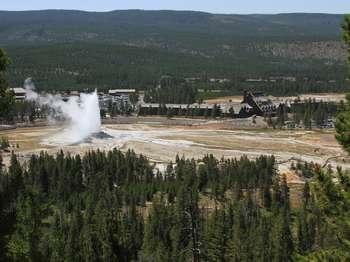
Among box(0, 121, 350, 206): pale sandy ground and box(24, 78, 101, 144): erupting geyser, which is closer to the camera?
box(0, 121, 350, 206): pale sandy ground

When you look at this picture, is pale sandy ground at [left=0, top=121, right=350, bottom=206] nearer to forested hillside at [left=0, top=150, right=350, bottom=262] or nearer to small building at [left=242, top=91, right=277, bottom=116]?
forested hillside at [left=0, top=150, right=350, bottom=262]

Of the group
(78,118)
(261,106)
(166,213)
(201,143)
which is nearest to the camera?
(166,213)

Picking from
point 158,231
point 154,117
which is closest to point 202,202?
point 158,231

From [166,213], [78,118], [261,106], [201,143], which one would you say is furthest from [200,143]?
[166,213]

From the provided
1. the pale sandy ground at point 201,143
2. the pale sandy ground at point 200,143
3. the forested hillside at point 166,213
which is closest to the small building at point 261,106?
the pale sandy ground at point 200,143

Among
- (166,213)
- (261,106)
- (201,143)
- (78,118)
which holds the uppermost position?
(166,213)

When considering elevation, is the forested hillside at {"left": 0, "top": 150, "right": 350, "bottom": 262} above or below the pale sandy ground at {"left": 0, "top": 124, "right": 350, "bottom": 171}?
above

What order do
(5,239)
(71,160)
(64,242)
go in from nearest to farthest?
(5,239), (64,242), (71,160)

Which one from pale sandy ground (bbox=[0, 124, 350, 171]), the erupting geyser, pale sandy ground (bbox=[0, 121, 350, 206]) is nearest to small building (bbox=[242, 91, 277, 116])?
pale sandy ground (bbox=[0, 121, 350, 206])

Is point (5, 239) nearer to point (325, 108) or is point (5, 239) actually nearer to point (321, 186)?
point (321, 186)

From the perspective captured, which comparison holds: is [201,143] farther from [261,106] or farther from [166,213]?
[166,213]

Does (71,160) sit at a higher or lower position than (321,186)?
lower
